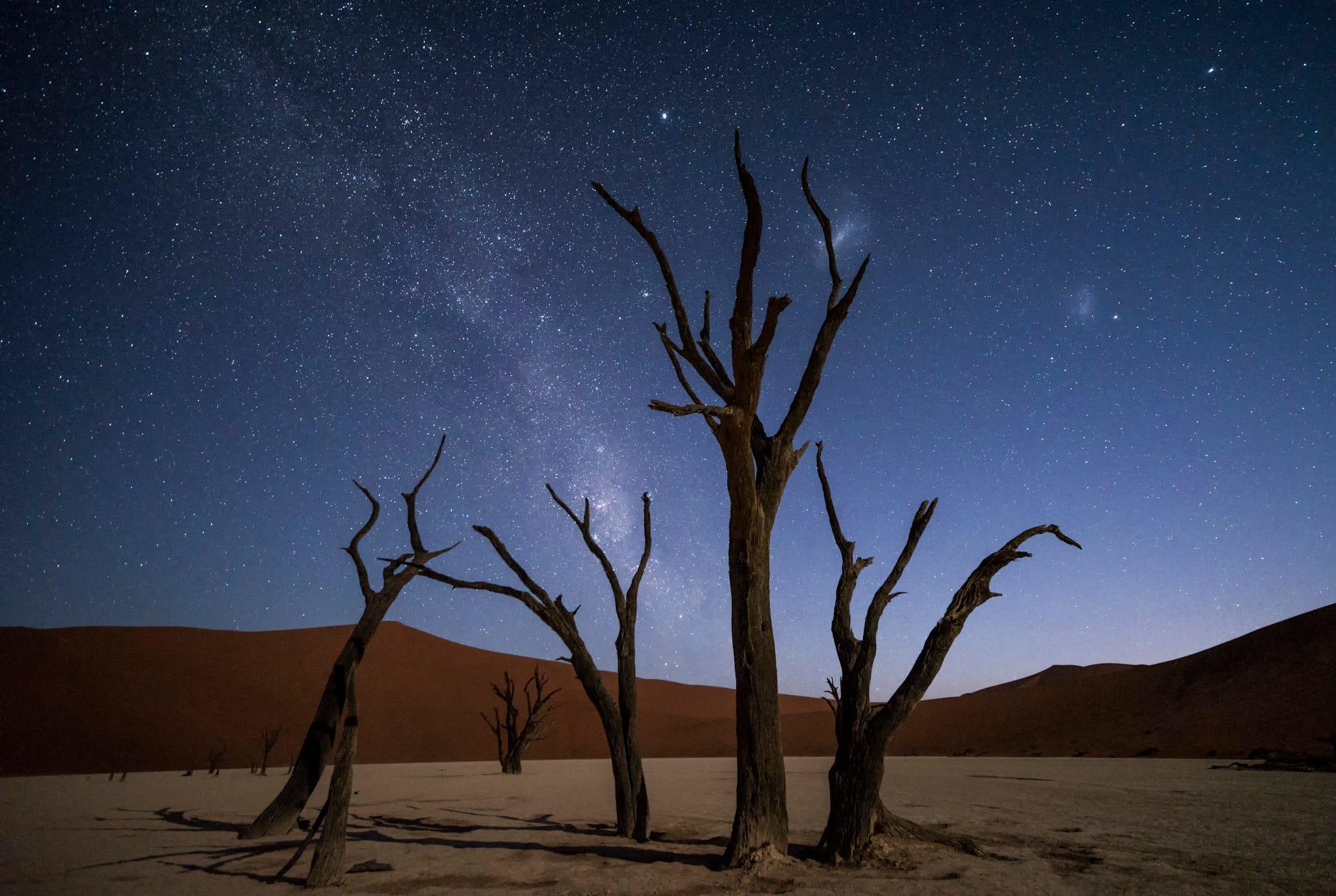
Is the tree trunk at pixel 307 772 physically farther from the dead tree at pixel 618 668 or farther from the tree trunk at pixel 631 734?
the tree trunk at pixel 631 734

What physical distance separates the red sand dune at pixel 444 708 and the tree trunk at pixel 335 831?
25.8m

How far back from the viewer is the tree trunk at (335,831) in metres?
6.13

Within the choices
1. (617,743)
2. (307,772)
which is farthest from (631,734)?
(307,772)

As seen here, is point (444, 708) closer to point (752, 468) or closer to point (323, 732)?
point (323, 732)

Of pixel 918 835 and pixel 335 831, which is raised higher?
pixel 335 831

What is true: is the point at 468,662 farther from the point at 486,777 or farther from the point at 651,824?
the point at 651,824

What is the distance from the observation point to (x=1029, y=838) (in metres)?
8.51

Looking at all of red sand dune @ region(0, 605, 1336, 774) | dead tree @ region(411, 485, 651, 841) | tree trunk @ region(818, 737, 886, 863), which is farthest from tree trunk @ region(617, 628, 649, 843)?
red sand dune @ region(0, 605, 1336, 774)

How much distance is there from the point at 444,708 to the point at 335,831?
157 ft

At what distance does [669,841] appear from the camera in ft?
27.5

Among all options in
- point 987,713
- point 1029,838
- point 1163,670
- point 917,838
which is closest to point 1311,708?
point 1163,670

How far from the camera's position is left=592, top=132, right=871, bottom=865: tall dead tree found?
6.41m

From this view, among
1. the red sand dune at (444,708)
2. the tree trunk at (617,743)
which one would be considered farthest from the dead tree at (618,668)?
the red sand dune at (444,708)

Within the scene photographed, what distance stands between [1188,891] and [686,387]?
653cm
